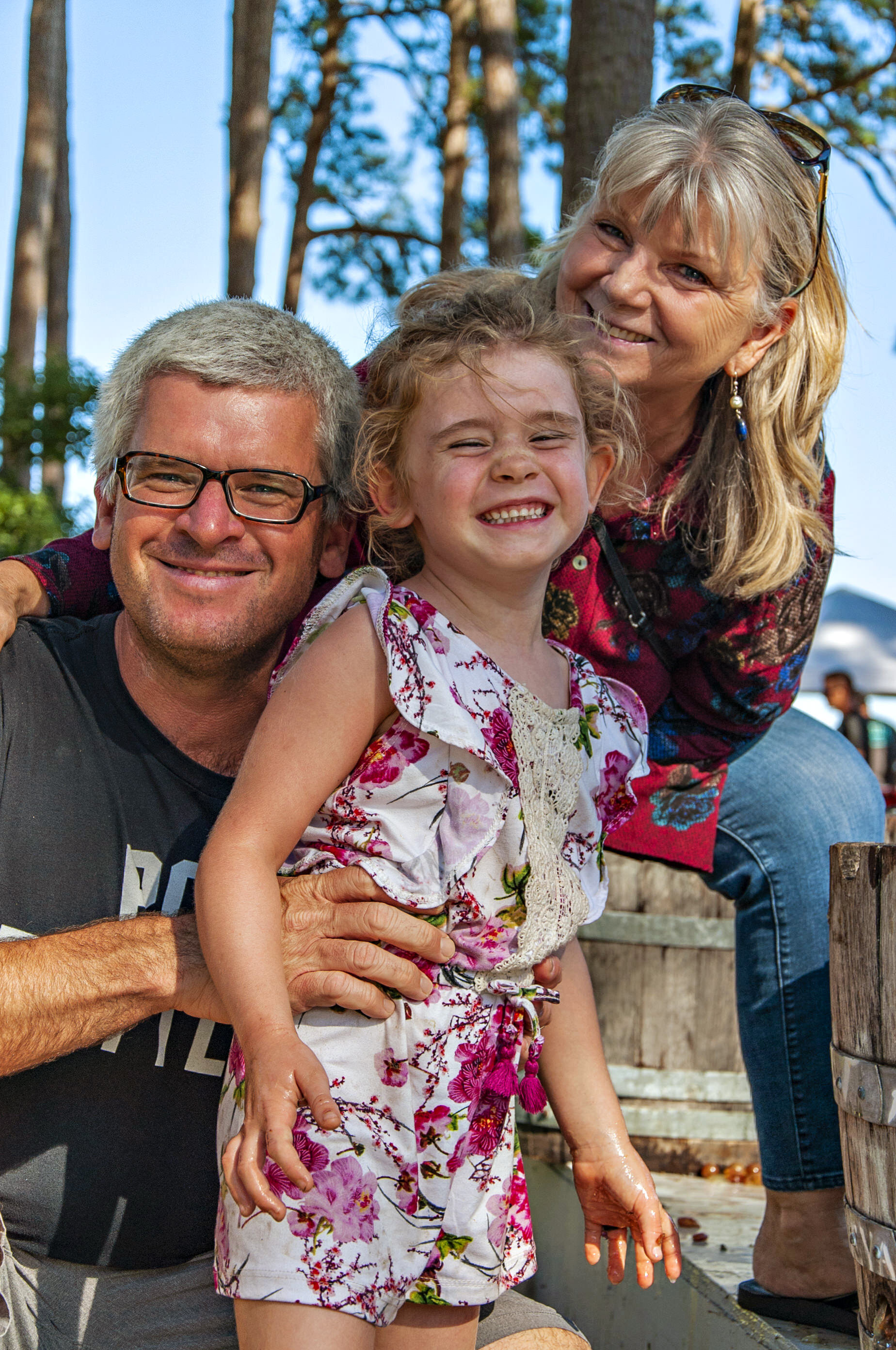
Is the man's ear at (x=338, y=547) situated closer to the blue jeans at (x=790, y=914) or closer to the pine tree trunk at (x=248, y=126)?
the blue jeans at (x=790, y=914)

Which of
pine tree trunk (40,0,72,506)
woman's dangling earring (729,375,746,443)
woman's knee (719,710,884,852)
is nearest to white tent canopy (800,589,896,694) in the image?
pine tree trunk (40,0,72,506)

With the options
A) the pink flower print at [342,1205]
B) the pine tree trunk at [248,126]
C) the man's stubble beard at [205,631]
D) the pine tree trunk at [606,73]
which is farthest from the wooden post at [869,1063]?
the pine tree trunk at [248,126]

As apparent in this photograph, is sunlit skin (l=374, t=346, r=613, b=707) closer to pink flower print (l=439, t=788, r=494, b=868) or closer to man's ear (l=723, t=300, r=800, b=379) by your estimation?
pink flower print (l=439, t=788, r=494, b=868)

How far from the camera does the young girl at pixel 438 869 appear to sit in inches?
61.9

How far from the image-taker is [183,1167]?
75.0 inches

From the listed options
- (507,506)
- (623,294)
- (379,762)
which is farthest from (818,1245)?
(623,294)

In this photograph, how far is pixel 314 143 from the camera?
40.7 feet

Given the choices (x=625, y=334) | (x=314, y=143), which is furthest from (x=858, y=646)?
(x=625, y=334)

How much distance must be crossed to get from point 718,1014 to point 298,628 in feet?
6.35

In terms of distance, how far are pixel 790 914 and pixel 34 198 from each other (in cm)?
1062

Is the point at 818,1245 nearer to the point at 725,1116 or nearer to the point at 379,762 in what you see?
the point at 725,1116

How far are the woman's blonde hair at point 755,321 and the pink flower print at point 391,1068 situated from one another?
1227 millimetres

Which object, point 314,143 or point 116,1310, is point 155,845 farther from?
point 314,143

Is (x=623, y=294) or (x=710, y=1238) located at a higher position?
(x=623, y=294)
